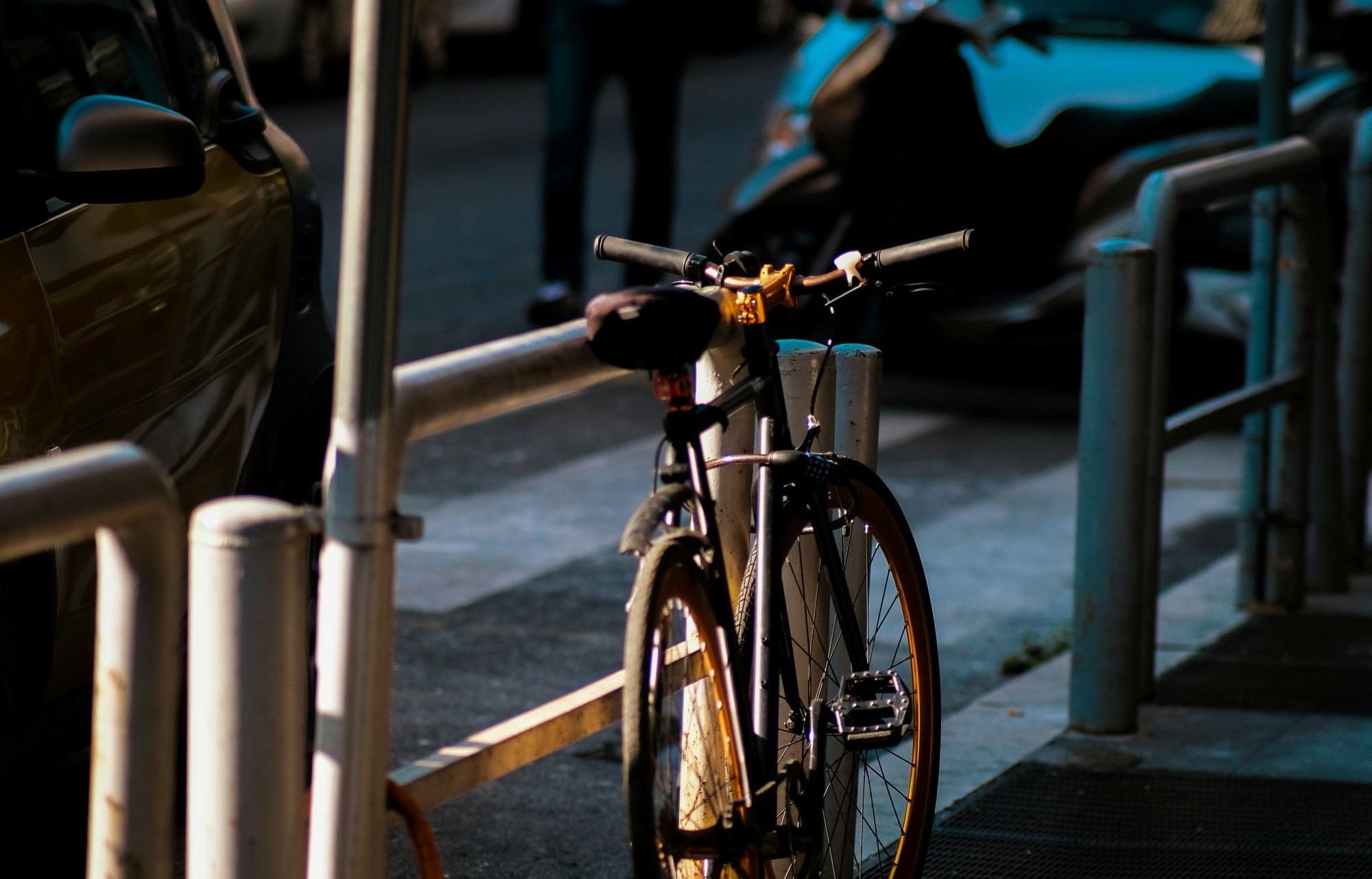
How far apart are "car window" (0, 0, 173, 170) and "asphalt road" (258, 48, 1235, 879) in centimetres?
143

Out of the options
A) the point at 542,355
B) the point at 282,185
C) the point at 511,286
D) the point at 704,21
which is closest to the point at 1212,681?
the point at 282,185

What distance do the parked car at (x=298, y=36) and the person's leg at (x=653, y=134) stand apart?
6.17m

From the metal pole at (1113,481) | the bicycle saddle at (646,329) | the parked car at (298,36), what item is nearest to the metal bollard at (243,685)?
the bicycle saddle at (646,329)

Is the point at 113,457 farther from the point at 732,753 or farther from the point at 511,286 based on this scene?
the point at 511,286

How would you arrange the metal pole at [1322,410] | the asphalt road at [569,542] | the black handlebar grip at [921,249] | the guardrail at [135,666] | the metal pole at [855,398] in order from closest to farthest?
the guardrail at [135,666]
the black handlebar grip at [921,249]
the metal pole at [855,398]
the asphalt road at [569,542]
the metal pole at [1322,410]

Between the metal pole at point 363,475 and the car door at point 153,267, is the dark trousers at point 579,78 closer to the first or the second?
the car door at point 153,267

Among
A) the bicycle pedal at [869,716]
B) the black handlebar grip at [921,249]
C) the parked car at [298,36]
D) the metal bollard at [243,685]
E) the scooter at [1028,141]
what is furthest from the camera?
the parked car at [298,36]

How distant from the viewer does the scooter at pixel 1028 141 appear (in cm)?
770

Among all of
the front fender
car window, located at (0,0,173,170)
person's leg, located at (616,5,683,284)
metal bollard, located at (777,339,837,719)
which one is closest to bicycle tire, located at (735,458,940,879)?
metal bollard, located at (777,339,837,719)

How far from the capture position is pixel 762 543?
3.12 metres

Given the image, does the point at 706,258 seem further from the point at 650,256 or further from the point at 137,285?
the point at 137,285

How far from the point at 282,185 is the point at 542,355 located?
1795 mm

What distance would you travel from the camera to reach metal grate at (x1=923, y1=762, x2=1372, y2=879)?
4043 millimetres

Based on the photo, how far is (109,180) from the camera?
3512 mm
